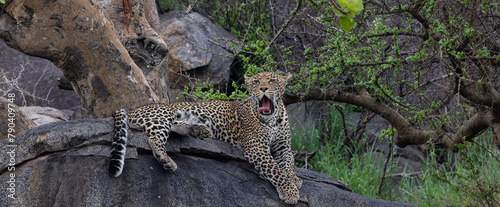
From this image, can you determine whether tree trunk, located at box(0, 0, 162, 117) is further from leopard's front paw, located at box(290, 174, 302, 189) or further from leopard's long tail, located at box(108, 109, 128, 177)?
leopard's front paw, located at box(290, 174, 302, 189)

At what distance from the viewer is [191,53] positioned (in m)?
12.7

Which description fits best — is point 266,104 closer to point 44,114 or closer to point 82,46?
point 82,46

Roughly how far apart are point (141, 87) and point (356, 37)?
3.33 meters

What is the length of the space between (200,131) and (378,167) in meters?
5.97

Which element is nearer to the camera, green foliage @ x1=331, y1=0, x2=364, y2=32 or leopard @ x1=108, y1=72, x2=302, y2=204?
green foliage @ x1=331, y1=0, x2=364, y2=32

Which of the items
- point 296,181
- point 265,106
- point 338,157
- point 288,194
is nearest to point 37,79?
point 338,157

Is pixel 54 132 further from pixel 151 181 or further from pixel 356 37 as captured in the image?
pixel 356 37

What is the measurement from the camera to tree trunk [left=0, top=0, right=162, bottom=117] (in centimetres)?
667

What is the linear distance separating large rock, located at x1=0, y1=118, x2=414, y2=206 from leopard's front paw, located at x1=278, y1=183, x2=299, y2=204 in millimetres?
101

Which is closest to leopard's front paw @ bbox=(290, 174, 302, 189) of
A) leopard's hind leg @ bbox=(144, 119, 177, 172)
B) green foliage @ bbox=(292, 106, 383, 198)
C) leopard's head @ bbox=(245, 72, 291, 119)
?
leopard's head @ bbox=(245, 72, 291, 119)

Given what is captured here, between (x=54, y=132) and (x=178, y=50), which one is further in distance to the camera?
(x=178, y=50)

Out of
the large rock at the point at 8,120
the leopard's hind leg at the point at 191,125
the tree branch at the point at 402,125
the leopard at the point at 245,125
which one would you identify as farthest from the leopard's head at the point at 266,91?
the large rock at the point at 8,120

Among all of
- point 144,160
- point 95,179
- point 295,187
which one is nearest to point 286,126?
point 295,187

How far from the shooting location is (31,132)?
237 inches
